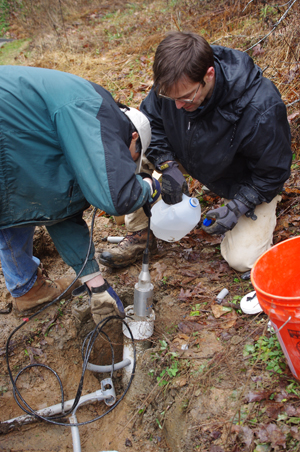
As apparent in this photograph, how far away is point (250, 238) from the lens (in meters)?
3.23

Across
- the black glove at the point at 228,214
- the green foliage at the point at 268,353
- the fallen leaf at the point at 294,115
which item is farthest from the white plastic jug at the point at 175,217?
the fallen leaf at the point at 294,115

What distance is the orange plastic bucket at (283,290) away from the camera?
162 centimetres

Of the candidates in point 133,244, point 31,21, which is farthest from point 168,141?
point 31,21

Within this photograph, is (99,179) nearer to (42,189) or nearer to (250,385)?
(42,189)

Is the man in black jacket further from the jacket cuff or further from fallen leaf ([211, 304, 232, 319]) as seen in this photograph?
fallen leaf ([211, 304, 232, 319])

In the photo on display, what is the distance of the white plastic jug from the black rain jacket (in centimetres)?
33

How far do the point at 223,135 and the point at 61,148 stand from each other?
4.68 feet

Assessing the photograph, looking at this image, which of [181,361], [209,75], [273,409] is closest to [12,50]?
[209,75]

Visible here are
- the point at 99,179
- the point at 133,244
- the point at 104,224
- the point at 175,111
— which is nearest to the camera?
the point at 99,179

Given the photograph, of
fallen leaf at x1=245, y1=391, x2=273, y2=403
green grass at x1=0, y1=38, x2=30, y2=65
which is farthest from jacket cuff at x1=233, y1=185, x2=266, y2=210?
green grass at x1=0, y1=38, x2=30, y2=65

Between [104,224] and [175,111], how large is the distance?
1943mm

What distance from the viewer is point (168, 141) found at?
3.33 meters

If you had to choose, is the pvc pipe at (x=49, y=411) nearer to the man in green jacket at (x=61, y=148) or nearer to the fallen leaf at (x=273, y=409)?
the fallen leaf at (x=273, y=409)

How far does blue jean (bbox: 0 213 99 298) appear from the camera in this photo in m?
2.65
